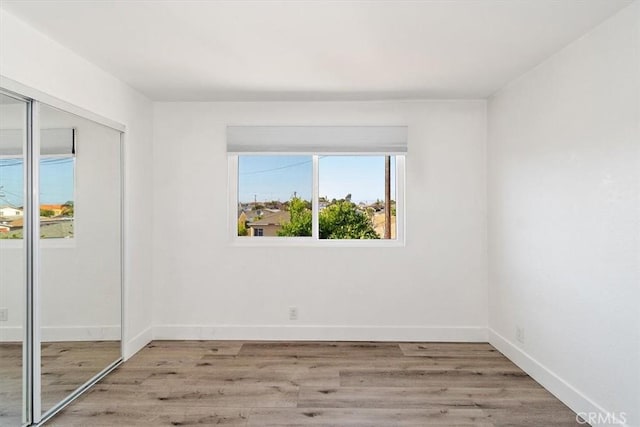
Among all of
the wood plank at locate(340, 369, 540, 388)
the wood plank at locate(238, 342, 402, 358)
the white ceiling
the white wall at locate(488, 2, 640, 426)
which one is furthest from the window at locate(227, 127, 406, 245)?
the wood plank at locate(340, 369, 540, 388)

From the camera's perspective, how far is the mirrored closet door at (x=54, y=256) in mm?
2164

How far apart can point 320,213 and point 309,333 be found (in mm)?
1212

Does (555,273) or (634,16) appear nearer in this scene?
(634,16)

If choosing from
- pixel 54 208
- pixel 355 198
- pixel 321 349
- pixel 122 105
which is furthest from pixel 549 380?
pixel 122 105

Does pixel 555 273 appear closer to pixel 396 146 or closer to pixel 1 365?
pixel 396 146

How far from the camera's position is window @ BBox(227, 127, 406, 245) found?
3.92 metres

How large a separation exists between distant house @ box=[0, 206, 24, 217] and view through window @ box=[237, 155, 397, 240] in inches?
76.6

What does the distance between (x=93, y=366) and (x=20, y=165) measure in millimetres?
1587

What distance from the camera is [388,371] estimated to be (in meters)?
3.08

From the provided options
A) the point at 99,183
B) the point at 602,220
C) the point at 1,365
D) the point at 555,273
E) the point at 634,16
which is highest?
the point at 634,16

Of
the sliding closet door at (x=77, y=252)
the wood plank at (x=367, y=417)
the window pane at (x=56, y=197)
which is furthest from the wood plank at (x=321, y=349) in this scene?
the window pane at (x=56, y=197)

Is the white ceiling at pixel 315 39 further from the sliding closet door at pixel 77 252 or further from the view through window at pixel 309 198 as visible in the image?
the view through window at pixel 309 198

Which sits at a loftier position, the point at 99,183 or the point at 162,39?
the point at 162,39

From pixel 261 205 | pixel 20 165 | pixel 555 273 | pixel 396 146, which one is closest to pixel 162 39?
pixel 20 165
